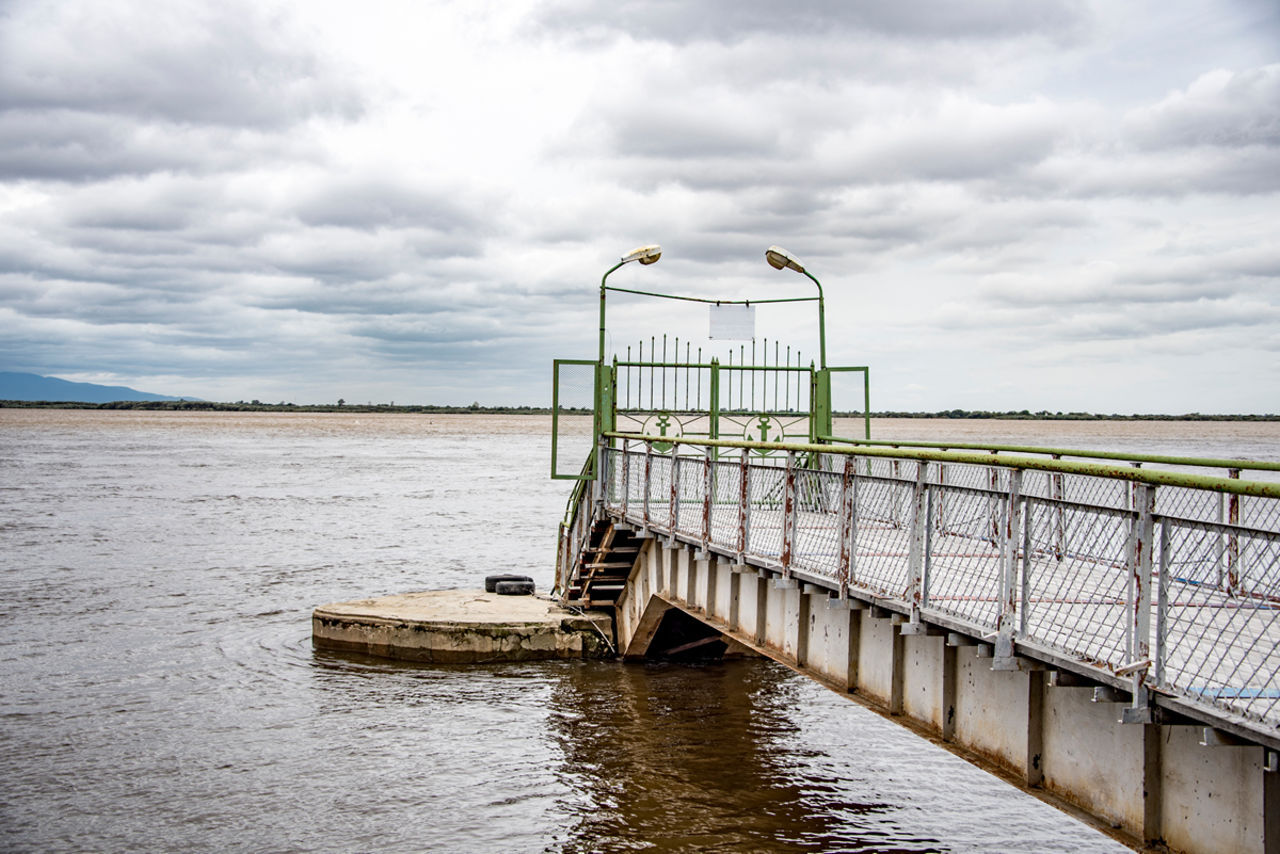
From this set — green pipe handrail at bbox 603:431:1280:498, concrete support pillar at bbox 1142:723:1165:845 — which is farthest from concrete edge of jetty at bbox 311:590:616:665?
concrete support pillar at bbox 1142:723:1165:845

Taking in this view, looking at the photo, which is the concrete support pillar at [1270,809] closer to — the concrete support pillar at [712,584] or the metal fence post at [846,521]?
the metal fence post at [846,521]

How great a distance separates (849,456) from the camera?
30.4 ft

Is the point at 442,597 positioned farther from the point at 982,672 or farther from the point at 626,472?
the point at 982,672

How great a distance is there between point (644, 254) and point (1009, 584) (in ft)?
37.5

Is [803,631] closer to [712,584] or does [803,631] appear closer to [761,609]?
[761,609]

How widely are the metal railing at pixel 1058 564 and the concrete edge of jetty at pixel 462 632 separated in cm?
354

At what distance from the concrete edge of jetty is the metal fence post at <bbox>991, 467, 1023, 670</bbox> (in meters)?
11.4

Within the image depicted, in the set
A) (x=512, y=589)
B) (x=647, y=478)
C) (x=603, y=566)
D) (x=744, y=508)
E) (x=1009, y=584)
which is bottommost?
(x=512, y=589)

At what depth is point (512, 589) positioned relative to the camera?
66.3 ft

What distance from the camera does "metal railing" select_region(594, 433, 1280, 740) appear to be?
5742mm

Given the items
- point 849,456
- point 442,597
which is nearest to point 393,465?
point 442,597

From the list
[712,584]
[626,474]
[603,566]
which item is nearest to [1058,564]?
[712,584]

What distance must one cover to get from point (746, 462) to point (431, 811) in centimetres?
492

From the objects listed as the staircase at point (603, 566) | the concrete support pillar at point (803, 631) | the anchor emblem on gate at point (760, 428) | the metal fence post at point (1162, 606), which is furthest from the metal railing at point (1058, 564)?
the anchor emblem on gate at point (760, 428)
